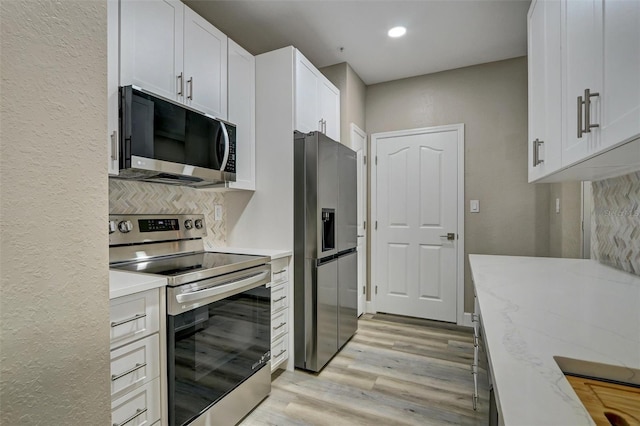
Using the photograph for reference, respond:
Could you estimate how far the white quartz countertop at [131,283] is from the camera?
48.8 inches

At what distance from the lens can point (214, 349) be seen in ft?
5.36

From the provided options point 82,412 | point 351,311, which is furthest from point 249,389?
point 82,412

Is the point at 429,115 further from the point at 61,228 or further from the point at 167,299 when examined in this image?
the point at 61,228

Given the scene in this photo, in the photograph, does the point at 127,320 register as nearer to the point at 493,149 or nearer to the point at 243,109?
the point at 243,109

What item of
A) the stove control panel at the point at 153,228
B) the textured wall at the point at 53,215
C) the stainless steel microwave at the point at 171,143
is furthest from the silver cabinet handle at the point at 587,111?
the stove control panel at the point at 153,228

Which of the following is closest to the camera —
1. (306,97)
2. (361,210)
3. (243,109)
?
(243,109)

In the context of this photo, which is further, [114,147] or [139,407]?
[114,147]

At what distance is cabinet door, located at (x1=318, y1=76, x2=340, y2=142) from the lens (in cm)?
286

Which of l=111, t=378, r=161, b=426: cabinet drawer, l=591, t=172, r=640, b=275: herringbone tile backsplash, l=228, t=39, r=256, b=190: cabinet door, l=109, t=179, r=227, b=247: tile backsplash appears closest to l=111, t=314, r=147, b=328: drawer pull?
l=111, t=378, r=161, b=426: cabinet drawer

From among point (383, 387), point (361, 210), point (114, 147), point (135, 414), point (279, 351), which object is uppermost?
point (114, 147)

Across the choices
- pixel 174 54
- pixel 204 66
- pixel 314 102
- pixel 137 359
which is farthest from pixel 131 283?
pixel 314 102

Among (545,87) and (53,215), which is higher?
(545,87)

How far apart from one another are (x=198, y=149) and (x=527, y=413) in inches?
74.4

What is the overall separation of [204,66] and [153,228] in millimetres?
Answer: 1062
